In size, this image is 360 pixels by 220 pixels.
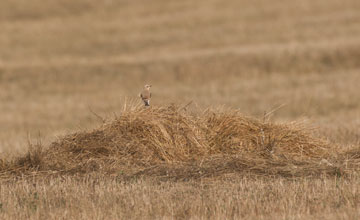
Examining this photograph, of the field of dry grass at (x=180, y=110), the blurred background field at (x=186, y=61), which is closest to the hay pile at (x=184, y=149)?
→ the field of dry grass at (x=180, y=110)

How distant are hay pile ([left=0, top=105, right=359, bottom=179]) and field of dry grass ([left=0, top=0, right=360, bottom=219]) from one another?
0.02 meters

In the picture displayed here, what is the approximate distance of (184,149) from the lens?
36.6 ft

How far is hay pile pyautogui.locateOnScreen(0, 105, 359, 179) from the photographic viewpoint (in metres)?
10.4

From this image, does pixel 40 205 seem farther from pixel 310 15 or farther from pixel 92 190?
pixel 310 15

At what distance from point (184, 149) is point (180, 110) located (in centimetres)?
73

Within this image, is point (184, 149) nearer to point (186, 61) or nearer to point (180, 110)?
point (180, 110)

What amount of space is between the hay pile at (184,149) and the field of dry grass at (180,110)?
0.02m

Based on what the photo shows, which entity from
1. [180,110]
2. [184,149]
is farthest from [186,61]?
[184,149]

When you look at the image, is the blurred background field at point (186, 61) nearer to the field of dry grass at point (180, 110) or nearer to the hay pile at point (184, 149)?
the field of dry grass at point (180, 110)

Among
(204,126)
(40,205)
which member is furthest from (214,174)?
(40,205)

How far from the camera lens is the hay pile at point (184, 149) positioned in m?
10.4

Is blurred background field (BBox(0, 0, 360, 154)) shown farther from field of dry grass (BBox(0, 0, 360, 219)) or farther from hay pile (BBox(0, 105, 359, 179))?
hay pile (BBox(0, 105, 359, 179))

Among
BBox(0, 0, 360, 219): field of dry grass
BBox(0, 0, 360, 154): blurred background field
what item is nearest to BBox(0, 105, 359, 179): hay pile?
BBox(0, 0, 360, 219): field of dry grass

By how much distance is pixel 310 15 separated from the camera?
36750 millimetres
